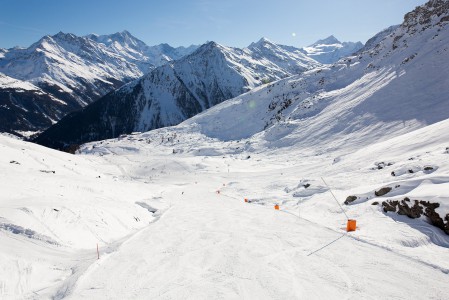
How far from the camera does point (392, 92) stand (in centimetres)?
5928

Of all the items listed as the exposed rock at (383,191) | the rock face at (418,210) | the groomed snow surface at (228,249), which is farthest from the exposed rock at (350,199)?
the rock face at (418,210)

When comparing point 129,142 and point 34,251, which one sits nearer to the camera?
point 34,251

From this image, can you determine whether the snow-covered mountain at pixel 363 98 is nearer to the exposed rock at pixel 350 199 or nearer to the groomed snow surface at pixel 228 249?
the groomed snow surface at pixel 228 249

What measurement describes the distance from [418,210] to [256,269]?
894 centimetres

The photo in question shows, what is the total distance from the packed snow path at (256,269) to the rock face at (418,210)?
11.3ft

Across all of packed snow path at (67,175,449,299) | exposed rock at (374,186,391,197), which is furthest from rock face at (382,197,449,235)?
packed snow path at (67,175,449,299)

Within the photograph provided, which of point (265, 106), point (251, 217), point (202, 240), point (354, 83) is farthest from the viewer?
point (265, 106)

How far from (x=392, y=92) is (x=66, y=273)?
6388 centimetres

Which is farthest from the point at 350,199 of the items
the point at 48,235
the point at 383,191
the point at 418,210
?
the point at 48,235

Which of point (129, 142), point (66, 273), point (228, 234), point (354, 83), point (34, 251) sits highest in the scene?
point (129, 142)

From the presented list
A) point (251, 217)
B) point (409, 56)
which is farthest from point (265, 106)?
point (251, 217)

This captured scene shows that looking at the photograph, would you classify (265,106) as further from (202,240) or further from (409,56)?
(202,240)

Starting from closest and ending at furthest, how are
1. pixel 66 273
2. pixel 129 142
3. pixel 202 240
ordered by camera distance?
pixel 66 273, pixel 202 240, pixel 129 142

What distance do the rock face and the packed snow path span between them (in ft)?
11.3
